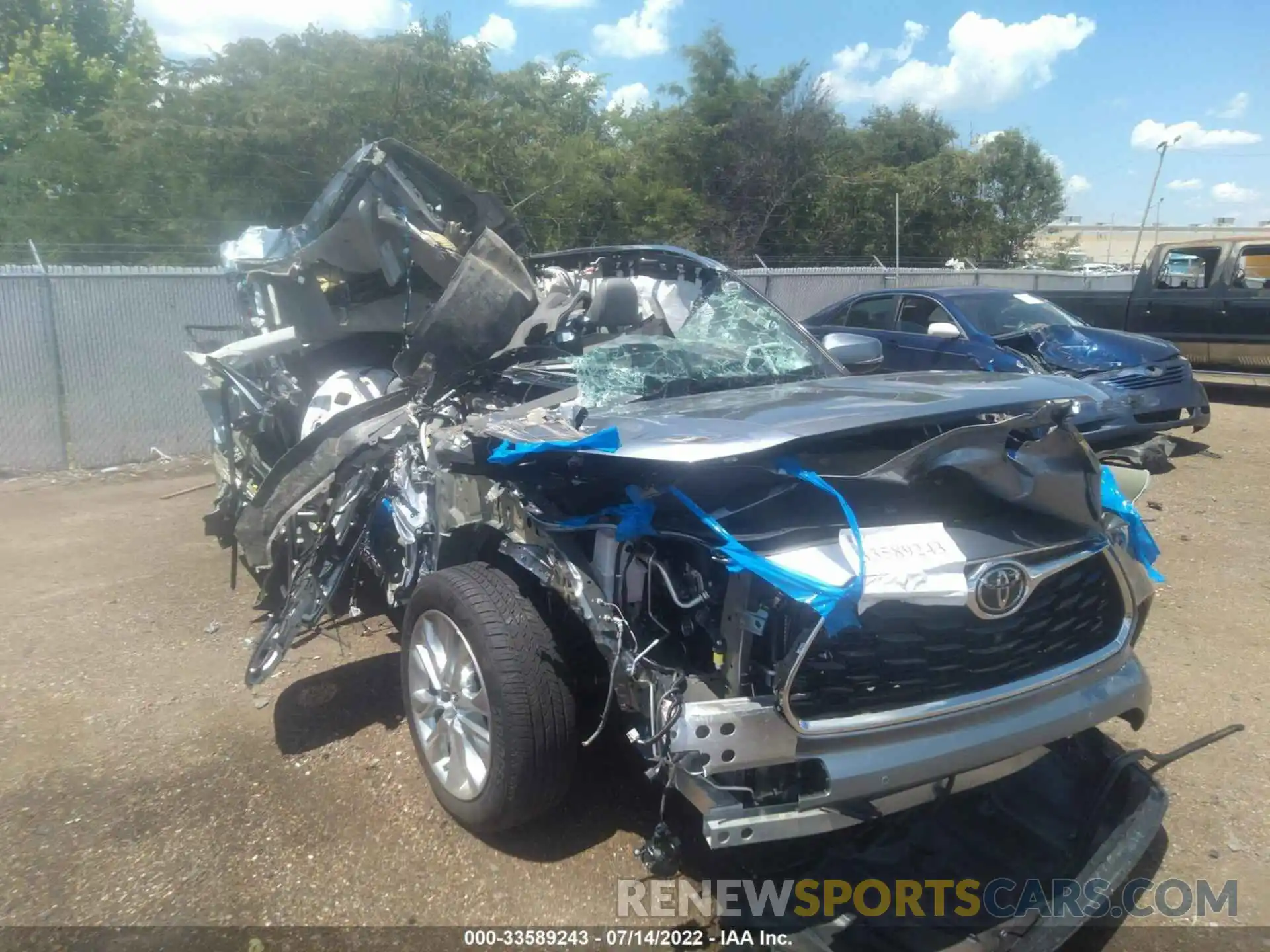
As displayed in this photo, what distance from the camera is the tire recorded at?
8.60 ft

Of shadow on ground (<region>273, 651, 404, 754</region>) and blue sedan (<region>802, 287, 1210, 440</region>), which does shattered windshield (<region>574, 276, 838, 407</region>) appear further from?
blue sedan (<region>802, 287, 1210, 440</region>)

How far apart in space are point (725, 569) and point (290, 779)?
6.55 ft

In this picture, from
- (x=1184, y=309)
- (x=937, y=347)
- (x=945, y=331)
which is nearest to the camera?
(x=945, y=331)

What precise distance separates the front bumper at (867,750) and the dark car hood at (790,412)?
0.68 meters

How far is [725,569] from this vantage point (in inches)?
94.1

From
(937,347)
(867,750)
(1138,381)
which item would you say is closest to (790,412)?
(867,750)

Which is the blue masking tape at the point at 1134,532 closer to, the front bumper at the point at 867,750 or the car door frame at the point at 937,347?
the front bumper at the point at 867,750

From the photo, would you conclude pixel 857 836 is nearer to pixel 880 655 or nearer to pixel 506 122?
pixel 880 655

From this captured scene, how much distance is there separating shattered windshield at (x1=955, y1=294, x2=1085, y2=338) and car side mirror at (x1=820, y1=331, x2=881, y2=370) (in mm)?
4812

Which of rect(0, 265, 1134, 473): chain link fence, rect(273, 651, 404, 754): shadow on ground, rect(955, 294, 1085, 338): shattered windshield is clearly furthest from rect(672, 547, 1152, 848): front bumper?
rect(0, 265, 1134, 473): chain link fence

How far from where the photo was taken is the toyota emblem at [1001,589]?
89.5 inches

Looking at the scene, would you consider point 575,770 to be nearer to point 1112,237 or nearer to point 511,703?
point 511,703

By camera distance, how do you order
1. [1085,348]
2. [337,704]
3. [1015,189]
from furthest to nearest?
[1015,189]
[1085,348]
[337,704]

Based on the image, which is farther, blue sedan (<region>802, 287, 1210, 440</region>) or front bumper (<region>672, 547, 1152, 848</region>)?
blue sedan (<region>802, 287, 1210, 440</region>)
